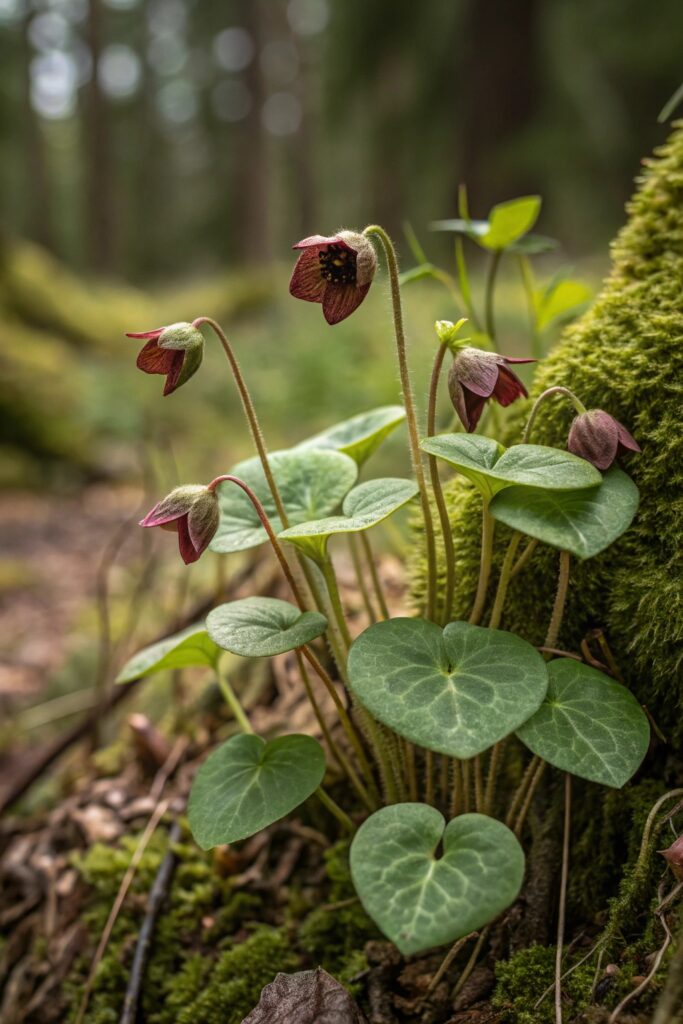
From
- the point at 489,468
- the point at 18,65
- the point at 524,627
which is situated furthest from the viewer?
the point at 18,65

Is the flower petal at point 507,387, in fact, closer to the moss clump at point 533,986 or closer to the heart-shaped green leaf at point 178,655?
the heart-shaped green leaf at point 178,655

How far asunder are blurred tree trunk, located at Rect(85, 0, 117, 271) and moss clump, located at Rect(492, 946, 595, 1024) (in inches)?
639

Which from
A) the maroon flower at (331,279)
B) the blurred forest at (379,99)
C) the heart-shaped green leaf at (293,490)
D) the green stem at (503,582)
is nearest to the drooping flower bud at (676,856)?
the green stem at (503,582)

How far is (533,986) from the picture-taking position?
1.04 meters

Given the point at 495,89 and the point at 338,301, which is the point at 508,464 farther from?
the point at 495,89

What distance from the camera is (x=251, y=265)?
12.5 m

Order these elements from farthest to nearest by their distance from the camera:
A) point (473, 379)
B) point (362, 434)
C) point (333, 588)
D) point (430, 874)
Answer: point (362, 434) → point (333, 588) → point (473, 379) → point (430, 874)

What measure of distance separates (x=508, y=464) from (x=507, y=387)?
0.58 feet

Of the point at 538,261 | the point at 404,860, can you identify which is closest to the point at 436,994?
the point at 404,860

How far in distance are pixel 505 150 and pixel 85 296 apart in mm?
5942

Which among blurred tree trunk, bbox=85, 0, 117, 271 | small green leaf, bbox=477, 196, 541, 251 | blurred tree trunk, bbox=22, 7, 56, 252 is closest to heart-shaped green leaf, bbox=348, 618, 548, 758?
small green leaf, bbox=477, 196, 541, 251

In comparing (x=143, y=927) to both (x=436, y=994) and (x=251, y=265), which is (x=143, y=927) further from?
(x=251, y=265)

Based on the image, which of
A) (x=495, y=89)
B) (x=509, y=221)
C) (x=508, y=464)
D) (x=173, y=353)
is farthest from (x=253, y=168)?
(x=508, y=464)

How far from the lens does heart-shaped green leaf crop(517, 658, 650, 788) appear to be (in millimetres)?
949
